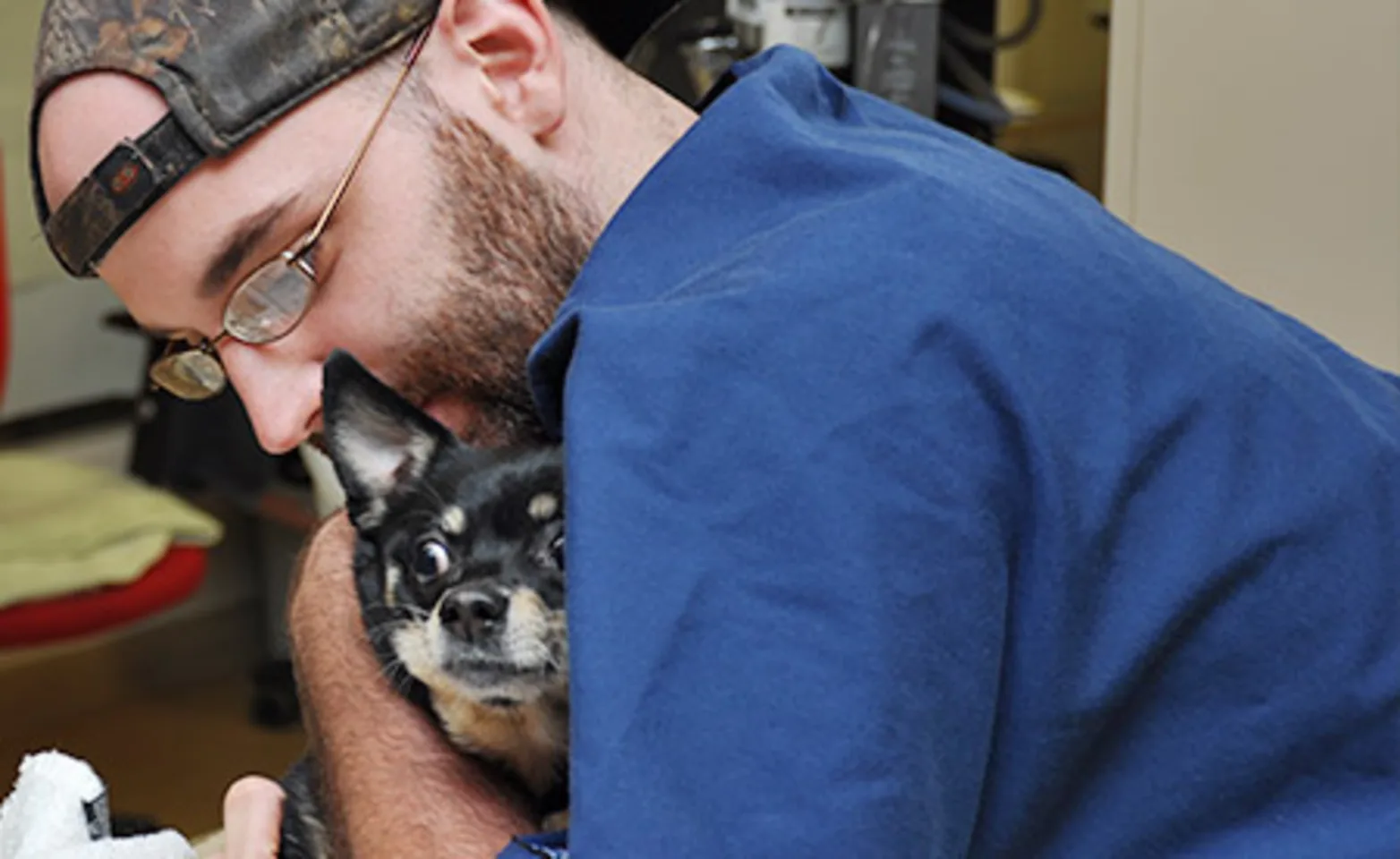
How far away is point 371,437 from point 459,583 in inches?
4.6

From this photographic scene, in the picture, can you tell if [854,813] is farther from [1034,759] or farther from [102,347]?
[102,347]

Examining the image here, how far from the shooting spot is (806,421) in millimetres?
775

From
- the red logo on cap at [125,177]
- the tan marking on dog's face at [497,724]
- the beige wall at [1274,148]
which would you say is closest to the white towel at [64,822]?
the tan marking on dog's face at [497,724]

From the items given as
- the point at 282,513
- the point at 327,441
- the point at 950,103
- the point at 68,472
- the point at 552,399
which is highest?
the point at 552,399

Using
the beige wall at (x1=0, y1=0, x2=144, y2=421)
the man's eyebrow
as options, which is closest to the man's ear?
the man's eyebrow

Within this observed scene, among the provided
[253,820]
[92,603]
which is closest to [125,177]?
[253,820]

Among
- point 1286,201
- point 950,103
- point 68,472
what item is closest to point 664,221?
point 1286,201

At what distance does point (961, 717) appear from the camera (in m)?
0.78

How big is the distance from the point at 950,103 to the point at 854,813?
1.74m

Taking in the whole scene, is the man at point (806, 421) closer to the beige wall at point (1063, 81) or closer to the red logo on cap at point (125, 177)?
the red logo on cap at point (125, 177)

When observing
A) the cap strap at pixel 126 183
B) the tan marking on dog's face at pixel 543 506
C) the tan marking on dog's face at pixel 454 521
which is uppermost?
the cap strap at pixel 126 183

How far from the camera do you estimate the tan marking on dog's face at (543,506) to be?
1.19m

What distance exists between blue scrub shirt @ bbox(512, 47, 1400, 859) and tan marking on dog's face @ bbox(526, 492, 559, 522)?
26cm

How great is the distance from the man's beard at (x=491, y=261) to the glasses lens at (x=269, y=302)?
73mm
